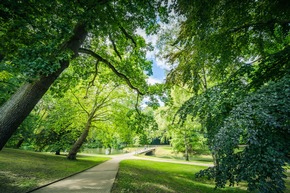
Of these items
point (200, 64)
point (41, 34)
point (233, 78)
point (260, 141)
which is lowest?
point (260, 141)

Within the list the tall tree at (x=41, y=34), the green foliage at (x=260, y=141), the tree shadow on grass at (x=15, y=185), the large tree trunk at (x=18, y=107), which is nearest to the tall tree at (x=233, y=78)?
the green foliage at (x=260, y=141)

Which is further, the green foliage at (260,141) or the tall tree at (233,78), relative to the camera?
the tall tree at (233,78)

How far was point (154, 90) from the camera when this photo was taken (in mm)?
8250

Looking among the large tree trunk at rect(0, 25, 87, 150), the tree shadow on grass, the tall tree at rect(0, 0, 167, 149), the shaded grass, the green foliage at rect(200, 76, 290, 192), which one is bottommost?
the shaded grass

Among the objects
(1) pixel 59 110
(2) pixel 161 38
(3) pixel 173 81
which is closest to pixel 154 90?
(3) pixel 173 81

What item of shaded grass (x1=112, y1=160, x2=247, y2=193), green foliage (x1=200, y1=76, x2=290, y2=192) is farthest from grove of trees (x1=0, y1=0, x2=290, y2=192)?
shaded grass (x1=112, y1=160, x2=247, y2=193)

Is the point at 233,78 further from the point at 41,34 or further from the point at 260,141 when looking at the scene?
the point at 41,34

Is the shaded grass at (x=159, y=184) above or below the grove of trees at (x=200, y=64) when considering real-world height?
below

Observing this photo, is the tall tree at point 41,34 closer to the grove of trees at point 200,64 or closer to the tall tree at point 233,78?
the grove of trees at point 200,64

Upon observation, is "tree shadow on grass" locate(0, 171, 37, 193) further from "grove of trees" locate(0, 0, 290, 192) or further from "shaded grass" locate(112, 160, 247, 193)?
"shaded grass" locate(112, 160, 247, 193)

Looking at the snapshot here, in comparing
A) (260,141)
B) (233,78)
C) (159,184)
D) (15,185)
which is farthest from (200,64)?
(15,185)

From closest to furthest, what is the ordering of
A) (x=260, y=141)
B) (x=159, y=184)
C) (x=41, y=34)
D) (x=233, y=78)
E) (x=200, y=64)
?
(x=260, y=141) → (x=41, y=34) → (x=233, y=78) → (x=200, y=64) → (x=159, y=184)

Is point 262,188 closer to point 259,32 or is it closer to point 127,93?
point 259,32

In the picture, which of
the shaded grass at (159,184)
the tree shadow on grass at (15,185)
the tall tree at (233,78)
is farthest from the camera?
the shaded grass at (159,184)
